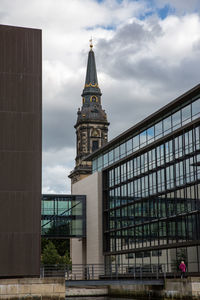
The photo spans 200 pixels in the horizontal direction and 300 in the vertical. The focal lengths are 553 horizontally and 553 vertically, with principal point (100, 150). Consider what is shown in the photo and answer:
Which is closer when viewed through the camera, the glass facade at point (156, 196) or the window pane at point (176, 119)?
the glass facade at point (156, 196)

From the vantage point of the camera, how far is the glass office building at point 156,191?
52969 millimetres

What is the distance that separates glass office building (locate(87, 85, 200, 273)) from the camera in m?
53.0

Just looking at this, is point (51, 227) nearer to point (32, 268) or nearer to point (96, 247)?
point (96, 247)

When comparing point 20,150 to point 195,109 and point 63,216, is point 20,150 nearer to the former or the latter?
point 195,109

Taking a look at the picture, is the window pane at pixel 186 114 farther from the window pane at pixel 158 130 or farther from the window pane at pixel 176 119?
the window pane at pixel 158 130

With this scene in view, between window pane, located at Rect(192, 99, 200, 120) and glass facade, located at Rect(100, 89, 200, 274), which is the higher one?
window pane, located at Rect(192, 99, 200, 120)

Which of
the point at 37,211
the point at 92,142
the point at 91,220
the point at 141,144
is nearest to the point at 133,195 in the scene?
the point at 141,144

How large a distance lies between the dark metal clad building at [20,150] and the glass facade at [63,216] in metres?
37.2

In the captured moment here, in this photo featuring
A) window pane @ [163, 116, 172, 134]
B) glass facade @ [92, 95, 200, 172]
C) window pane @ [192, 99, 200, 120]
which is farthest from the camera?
window pane @ [163, 116, 172, 134]

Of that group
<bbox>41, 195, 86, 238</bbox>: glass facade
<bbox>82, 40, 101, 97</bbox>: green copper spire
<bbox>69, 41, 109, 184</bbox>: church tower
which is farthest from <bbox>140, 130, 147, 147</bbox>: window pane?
<bbox>82, 40, 101, 97</bbox>: green copper spire

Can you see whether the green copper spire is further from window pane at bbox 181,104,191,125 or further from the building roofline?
window pane at bbox 181,104,191,125

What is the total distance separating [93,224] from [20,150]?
38.9 metres

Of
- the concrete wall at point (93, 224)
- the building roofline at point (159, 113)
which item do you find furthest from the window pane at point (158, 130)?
the concrete wall at point (93, 224)

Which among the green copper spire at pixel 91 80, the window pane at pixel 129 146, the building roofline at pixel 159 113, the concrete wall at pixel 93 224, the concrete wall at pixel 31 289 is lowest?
the concrete wall at pixel 31 289
